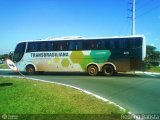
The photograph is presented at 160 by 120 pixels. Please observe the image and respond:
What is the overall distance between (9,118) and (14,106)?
1883 millimetres

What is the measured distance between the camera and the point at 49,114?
364 inches

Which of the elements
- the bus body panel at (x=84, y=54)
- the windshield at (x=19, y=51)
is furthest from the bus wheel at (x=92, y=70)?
the windshield at (x=19, y=51)

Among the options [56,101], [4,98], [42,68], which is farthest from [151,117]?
[42,68]

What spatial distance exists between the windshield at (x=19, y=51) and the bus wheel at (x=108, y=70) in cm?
739

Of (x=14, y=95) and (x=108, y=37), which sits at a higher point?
(x=108, y=37)

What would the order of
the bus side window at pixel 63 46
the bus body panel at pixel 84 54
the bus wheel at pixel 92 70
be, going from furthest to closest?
the bus side window at pixel 63 46, the bus wheel at pixel 92 70, the bus body panel at pixel 84 54

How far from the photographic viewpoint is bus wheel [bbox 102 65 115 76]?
2536 centimetres

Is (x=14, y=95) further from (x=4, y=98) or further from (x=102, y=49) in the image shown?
(x=102, y=49)

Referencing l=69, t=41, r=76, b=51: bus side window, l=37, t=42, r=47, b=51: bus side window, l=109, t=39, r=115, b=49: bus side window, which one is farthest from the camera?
l=37, t=42, r=47, b=51: bus side window

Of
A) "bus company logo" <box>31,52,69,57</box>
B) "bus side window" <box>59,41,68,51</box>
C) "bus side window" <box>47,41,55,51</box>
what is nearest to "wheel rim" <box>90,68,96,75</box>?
"bus company logo" <box>31,52,69,57</box>

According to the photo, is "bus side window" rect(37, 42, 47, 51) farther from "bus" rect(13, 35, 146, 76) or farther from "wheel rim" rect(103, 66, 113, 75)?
"wheel rim" rect(103, 66, 113, 75)

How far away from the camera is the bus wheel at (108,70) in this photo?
2536 centimetres

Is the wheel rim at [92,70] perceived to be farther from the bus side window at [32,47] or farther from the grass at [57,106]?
the grass at [57,106]

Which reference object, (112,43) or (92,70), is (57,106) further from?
(92,70)
